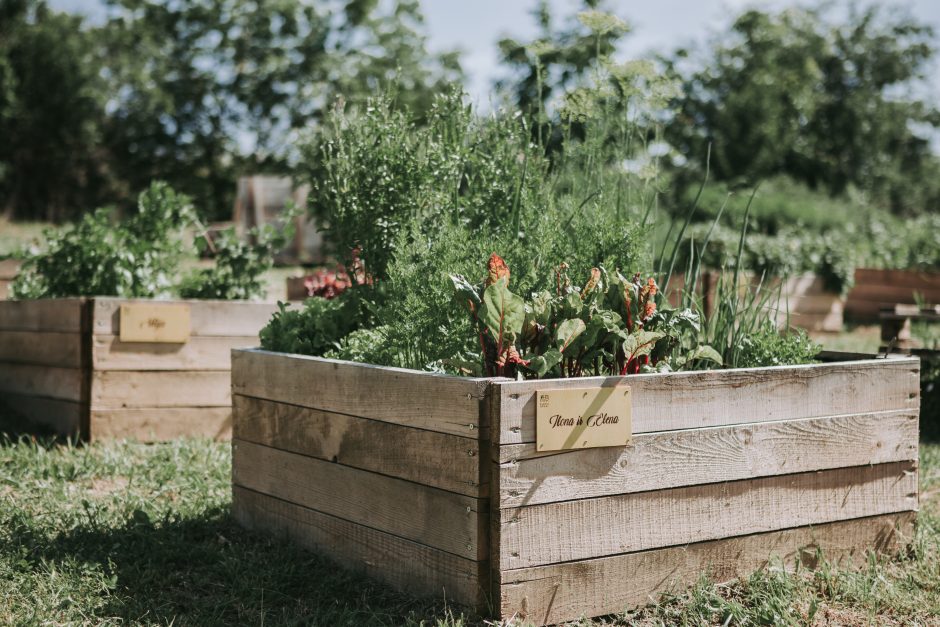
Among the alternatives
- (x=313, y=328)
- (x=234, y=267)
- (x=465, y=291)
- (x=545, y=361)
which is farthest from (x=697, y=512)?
(x=234, y=267)

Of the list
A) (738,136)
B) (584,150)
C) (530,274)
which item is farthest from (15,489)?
(738,136)

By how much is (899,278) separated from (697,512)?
285 inches

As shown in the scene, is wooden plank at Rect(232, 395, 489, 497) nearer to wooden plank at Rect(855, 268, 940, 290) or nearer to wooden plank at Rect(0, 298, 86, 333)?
wooden plank at Rect(0, 298, 86, 333)

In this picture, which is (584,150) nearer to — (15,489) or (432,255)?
(432,255)

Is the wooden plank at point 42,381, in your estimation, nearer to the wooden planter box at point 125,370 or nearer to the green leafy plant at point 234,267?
the wooden planter box at point 125,370

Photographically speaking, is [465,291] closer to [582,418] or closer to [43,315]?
[582,418]

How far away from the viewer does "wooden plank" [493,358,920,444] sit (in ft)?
7.15

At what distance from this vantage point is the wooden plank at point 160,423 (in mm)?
4215

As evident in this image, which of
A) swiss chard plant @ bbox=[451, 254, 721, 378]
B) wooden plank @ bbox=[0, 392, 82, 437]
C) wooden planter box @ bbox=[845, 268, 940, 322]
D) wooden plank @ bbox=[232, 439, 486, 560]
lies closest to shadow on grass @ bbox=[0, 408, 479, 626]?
wooden plank @ bbox=[232, 439, 486, 560]

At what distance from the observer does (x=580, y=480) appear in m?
2.25

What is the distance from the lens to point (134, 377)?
14.0ft

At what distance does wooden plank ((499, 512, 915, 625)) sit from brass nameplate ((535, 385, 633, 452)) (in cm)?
31

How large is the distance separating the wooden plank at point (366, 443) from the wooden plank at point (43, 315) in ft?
4.69

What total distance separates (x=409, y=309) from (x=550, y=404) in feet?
1.96
